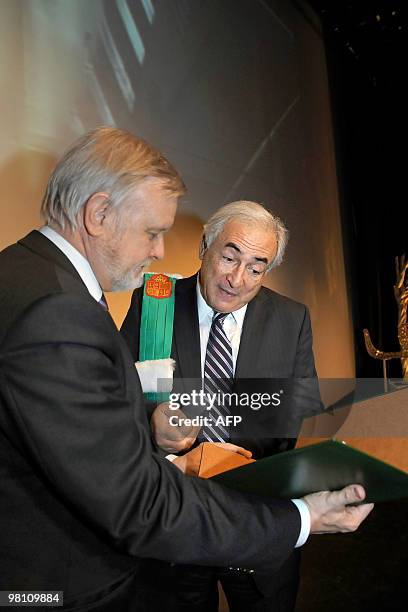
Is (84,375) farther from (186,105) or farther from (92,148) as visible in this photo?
(186,105)

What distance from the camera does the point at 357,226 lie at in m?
4.79

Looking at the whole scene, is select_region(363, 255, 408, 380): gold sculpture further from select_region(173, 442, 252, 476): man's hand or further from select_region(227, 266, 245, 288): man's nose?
select_region(173, 442, 252, 476): man's hand

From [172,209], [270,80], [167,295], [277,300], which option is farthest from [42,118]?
[270,80]

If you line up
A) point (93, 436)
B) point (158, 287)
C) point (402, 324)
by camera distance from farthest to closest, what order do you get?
1. point (402, 324)
2. point (158, 287)
3. point (93, 436)

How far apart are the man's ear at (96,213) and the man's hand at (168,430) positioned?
0.57 m

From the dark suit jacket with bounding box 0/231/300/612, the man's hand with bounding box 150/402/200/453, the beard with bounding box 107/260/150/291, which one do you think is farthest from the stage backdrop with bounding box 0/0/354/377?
the dark suit jacket with bounding box 0/231/300/612

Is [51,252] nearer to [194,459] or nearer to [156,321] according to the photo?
[194,459]

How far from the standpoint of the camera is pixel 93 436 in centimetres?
76

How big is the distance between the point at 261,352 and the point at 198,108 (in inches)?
72.2

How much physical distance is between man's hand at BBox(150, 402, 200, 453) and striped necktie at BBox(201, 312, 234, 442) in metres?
0.20

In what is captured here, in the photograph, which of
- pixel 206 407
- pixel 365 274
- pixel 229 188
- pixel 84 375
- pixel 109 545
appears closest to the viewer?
pixel 84 375

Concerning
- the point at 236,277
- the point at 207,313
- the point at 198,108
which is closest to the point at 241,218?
the point at 236,277

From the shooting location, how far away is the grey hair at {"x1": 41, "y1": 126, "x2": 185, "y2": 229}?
920mm

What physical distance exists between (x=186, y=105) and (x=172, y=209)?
2133 mm
